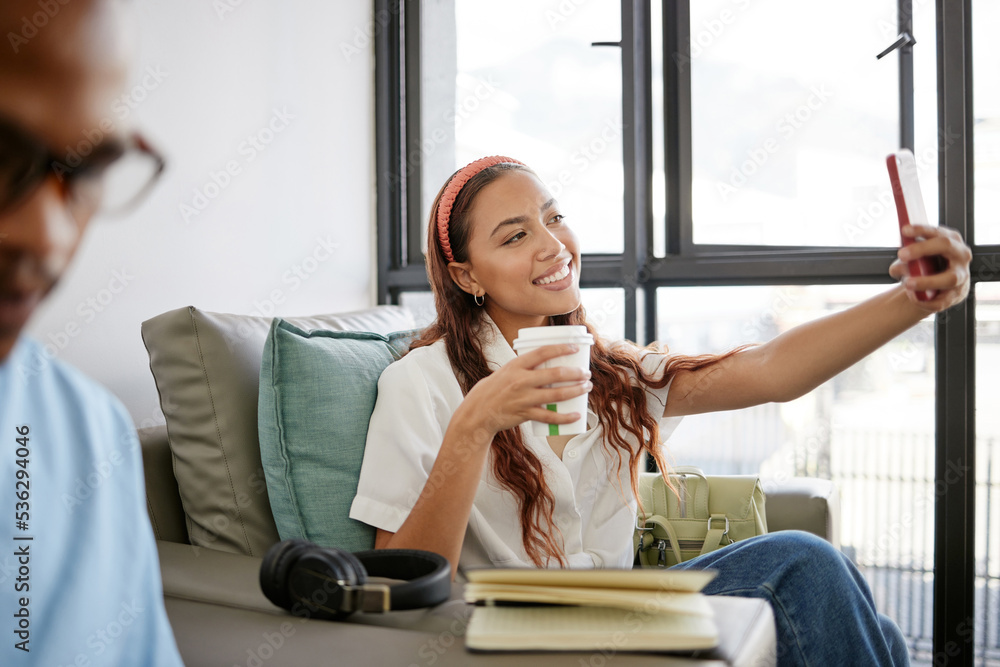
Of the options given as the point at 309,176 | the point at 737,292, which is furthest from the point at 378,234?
the point at 737,292

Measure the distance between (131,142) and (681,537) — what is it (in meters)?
1.35

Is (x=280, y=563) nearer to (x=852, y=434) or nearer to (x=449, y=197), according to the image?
(x=449, y=197)

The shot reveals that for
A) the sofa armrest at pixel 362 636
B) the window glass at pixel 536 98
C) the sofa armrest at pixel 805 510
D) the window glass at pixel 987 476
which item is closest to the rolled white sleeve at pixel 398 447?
the sofa armrest at pixel 362 636

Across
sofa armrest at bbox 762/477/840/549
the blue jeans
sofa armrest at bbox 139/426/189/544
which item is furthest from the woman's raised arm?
sofa armrest at bbox 139/426/189/544

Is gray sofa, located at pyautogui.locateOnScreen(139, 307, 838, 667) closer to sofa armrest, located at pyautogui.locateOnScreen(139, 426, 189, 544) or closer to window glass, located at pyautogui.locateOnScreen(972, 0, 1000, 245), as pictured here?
sofa armrest, located at pyautogui.locateOnScreen(139, 426, 189, 544)

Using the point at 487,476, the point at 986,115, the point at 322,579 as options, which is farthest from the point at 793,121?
the point at 322,579

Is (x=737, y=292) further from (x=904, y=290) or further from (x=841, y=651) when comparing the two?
(x=841, y=651)

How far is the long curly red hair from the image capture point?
1260mm

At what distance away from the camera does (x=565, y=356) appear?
94cm

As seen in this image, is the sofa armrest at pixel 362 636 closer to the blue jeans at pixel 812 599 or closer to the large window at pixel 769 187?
the blue jeans at pixel 812 599

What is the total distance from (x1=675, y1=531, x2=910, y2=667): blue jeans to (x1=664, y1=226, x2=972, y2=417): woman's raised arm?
0.27m

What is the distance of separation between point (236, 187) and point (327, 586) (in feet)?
3.38

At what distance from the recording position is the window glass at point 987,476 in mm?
1794

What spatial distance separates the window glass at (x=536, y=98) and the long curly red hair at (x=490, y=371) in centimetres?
79
